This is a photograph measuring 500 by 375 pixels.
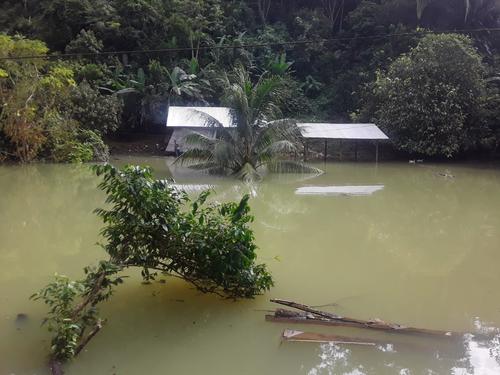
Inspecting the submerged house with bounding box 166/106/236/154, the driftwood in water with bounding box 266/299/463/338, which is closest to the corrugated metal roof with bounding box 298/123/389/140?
the submerged house with bounding box 166/106/236/154

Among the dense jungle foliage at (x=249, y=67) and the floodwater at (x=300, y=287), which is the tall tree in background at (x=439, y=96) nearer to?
the dense jungle foliage at (x=249, y=67)

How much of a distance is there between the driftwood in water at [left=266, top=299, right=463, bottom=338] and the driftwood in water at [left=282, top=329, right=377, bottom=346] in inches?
10.1

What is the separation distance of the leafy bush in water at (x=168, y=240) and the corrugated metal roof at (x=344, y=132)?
478 inches

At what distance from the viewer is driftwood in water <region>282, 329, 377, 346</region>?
5105mm

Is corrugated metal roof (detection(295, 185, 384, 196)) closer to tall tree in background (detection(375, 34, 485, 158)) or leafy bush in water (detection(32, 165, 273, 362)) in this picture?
tall tree in background (detection(375, 34, 485, 158))

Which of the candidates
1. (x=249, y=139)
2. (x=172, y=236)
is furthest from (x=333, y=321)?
(x=249, y=139)

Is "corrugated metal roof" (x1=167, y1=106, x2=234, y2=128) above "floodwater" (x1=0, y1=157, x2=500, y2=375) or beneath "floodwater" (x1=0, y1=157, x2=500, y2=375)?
above

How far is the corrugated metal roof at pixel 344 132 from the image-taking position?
1803cm

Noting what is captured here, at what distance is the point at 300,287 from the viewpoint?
6.56 m

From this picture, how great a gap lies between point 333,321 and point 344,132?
13.7 m

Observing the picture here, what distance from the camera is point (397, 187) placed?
13977mm

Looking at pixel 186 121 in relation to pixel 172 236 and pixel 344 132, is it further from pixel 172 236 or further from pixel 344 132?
pixel 172 236

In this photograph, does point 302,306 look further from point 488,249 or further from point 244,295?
point 488,249

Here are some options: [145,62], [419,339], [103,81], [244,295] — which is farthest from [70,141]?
[419,339]
